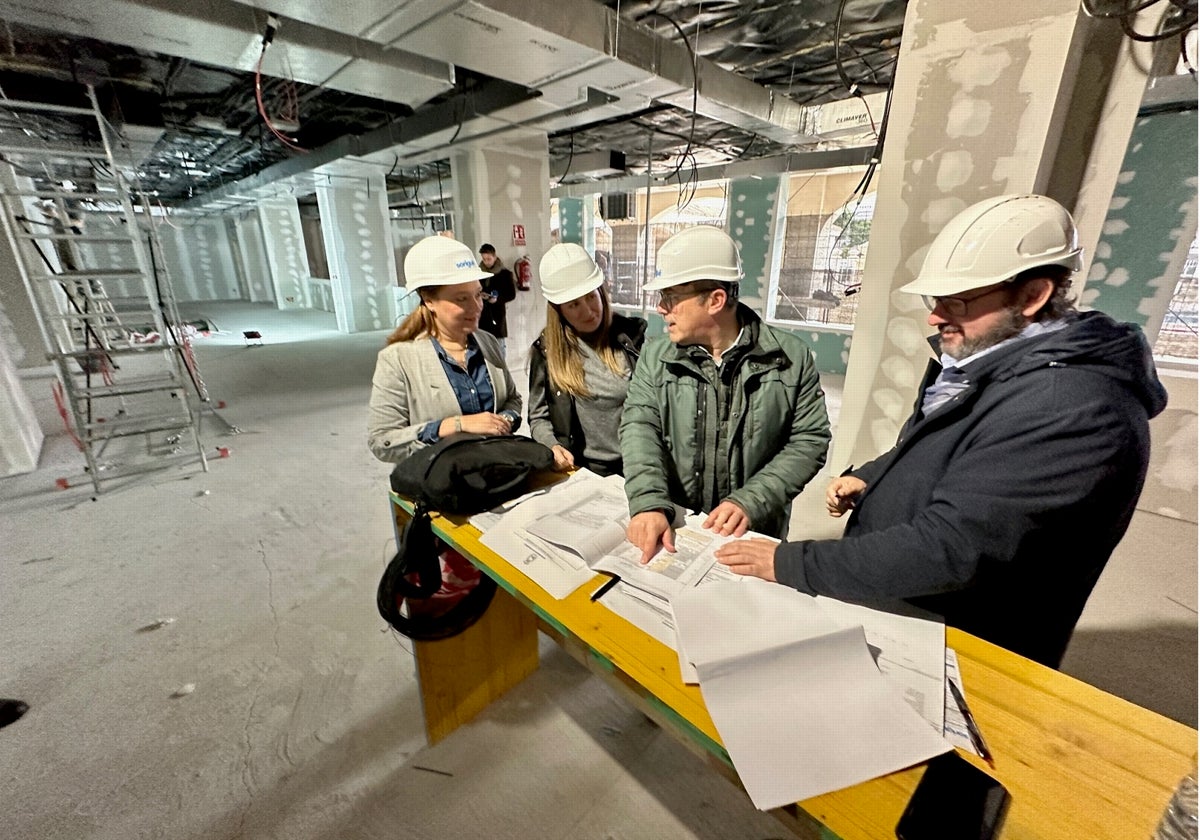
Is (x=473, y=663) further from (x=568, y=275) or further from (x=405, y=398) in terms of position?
(x=568, y=275)

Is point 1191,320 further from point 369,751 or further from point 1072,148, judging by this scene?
point 369,751

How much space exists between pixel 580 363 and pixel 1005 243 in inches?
44.0

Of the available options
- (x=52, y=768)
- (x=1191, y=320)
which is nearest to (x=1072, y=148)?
(x=1191, y=320)

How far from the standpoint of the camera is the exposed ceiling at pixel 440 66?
2445mm

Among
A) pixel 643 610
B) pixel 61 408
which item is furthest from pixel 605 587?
pixel 61 408

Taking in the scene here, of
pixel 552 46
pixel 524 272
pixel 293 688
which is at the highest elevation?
pixel 552 46

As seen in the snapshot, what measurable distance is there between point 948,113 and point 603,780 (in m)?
2.64

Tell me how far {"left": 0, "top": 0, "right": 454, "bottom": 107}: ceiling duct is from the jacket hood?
3167mm

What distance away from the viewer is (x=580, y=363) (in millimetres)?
1646

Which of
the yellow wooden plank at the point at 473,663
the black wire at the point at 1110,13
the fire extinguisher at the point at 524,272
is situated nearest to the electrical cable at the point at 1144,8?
the black wire at the point at 1110,13

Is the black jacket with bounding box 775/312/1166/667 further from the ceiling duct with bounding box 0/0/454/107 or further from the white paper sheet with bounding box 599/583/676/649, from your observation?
the ceiling duct with bounding box 0/0/454/107

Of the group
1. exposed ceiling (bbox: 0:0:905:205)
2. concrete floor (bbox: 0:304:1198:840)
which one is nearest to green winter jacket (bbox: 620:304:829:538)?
concrete floor (bbox: 0:304:1198:840)

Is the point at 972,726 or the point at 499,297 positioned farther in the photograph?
the point at 499,297

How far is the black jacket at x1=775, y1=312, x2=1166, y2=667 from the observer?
73cm
